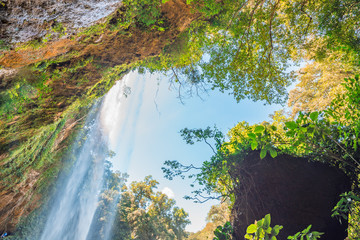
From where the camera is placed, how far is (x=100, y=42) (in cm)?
492

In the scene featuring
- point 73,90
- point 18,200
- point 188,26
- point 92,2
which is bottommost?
point 18,200

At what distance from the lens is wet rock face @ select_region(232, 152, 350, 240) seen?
12.6 ft

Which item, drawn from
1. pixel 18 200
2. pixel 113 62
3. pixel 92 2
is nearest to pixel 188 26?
pixel 113 62

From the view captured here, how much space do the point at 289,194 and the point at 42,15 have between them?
21.5ft

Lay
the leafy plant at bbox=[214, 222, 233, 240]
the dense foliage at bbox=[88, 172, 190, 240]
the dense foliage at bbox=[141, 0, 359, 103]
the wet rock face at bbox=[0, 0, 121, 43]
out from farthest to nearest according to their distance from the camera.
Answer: the dense foliage at bbox=[88, 172, 190, 240]
the dense foliage at bbox=[141, 0, 359, 103]
the leafy plant at bbox=[214, 222, 233, 240]
the wet rock face at bbox=[0, 0, 121, 43]

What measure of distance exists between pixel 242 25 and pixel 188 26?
2.17 metres

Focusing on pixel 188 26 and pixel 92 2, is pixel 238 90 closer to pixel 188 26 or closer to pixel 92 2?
pixel 188 26

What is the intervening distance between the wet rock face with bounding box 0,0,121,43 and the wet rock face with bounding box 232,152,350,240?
508 cm

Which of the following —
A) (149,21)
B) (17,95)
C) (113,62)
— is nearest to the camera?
(17,95)

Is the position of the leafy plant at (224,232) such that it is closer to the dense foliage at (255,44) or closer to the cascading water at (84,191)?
the dense foliage at (255,44)

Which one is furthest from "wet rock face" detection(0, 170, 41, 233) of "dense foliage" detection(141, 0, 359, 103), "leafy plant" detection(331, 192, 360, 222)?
"leafy plant" detection(331, 192, 360, 222)

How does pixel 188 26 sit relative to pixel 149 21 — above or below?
above

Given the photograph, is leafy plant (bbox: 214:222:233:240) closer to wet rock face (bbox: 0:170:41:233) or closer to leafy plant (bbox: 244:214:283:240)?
leafy plant (bbox: 244:214:283:240)

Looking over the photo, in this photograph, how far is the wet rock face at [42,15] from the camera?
293 centimetres
